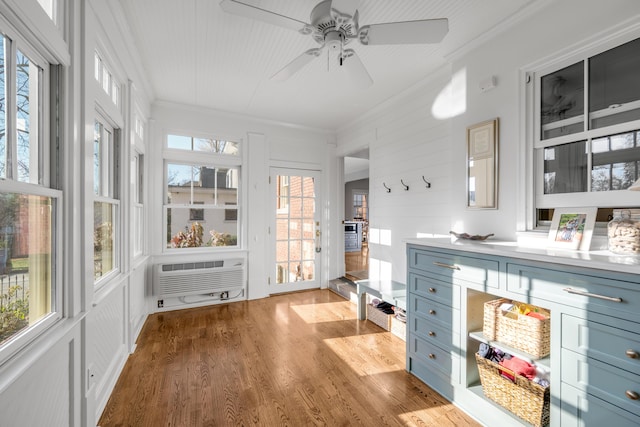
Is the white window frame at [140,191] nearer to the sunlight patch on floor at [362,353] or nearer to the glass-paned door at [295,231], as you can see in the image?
the glass-paned door at [295,231]

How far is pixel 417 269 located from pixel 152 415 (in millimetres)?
2079

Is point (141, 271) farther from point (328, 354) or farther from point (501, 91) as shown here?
point (501, 91)

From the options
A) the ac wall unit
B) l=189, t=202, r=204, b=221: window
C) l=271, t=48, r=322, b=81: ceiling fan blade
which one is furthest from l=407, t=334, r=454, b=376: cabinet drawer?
l=189, t=202, r=204, b=221: window

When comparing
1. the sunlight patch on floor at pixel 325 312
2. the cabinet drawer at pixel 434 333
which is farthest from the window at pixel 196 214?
the cabinet drawer at pixel 434 333

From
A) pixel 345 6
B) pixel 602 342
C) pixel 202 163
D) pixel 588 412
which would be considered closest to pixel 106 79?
pixel 345 6

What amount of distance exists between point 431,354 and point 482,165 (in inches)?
60.2

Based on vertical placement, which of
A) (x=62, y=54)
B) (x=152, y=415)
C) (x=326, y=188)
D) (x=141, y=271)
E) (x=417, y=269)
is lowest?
(x=152, y=415)

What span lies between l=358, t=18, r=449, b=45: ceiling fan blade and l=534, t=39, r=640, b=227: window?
3.01 feet

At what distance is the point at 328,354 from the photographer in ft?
8.84

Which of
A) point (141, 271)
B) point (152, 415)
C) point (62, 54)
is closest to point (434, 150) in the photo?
point (62, 54)

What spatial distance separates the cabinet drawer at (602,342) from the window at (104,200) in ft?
Answer: 8.90

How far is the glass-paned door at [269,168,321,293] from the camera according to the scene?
4.66m

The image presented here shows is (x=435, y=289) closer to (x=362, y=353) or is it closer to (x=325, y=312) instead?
(x=362, y=353)

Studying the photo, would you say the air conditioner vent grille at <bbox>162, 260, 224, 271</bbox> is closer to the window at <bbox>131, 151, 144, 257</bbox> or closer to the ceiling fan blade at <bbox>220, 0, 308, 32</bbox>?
the window at <bbox>131, 151, 144, 257</bbox>
